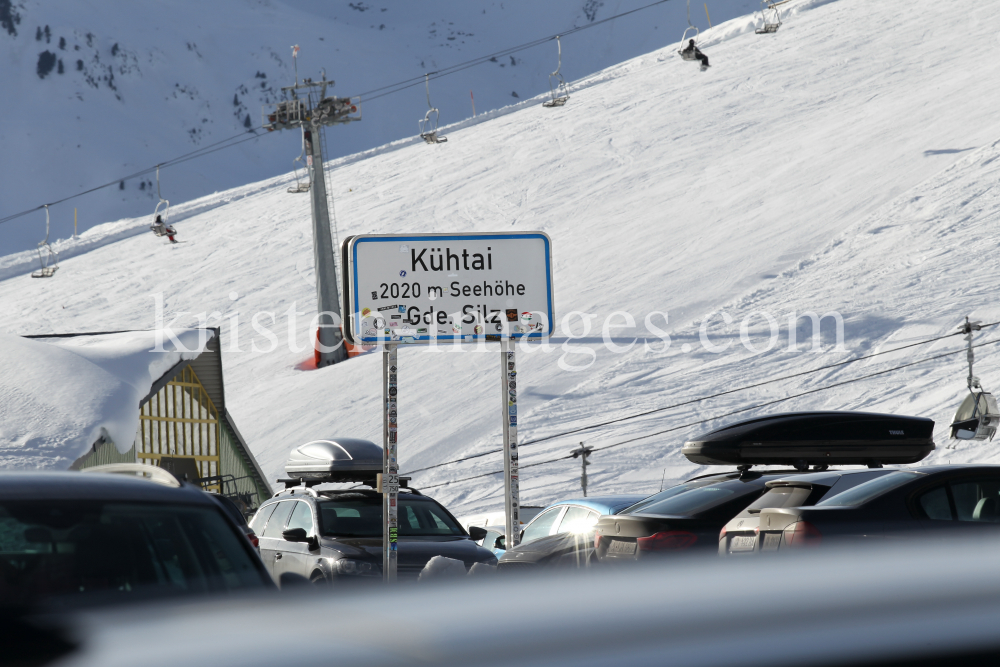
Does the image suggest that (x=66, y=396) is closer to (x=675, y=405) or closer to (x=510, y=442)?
(x=510, y=442)

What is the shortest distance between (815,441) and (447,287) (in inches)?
156

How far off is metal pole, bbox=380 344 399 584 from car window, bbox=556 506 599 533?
1876 mm

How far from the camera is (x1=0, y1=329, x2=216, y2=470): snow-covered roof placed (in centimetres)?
1324

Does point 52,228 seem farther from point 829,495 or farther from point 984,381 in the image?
point 829,495

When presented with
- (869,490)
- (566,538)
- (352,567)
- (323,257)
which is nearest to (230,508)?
(869,490)

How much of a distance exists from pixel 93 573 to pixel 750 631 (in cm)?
323

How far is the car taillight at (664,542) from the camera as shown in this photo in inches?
315

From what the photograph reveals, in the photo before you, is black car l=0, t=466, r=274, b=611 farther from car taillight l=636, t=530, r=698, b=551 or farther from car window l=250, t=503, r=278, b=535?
car window l=250, t=503, r=278, b=535

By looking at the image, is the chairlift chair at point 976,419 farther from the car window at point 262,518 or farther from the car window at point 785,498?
the car window at point 785,498

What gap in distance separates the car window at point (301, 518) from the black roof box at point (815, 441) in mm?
4328

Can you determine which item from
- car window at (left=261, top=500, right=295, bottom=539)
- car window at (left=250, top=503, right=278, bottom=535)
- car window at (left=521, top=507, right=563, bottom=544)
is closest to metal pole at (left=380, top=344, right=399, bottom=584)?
car window at (left=521, top=507, right=563, bottom=544)

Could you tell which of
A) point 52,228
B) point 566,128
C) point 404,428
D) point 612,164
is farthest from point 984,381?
point 52,228

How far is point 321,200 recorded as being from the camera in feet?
141

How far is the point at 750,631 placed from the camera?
115 centimetres
